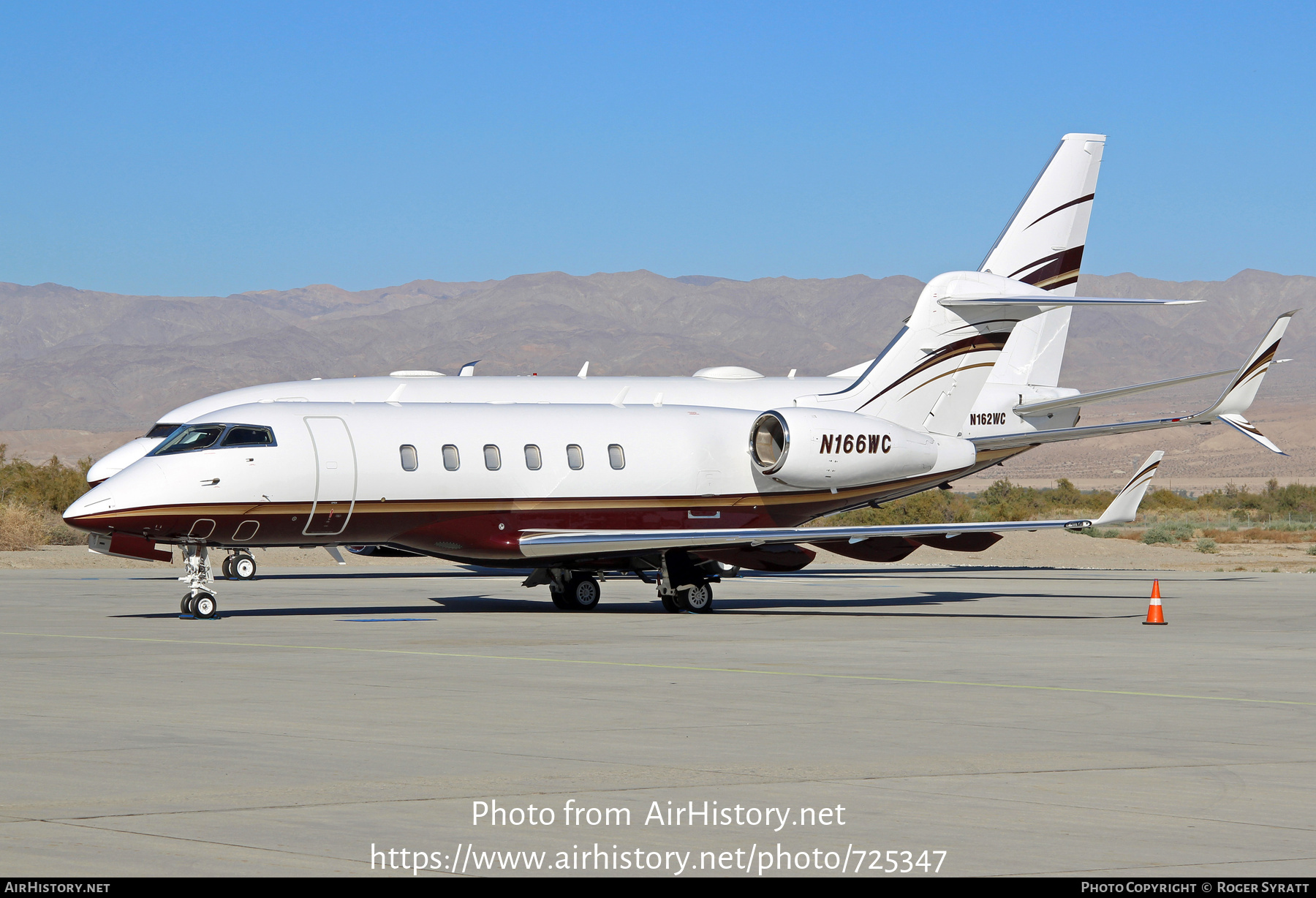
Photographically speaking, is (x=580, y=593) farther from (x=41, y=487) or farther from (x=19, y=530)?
(x=41, y=487)

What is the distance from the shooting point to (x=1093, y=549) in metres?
47.0

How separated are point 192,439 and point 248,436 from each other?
777 millimetres

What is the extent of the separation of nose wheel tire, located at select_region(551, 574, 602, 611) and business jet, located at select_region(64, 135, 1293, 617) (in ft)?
0.12

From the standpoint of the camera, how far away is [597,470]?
26.8 meters

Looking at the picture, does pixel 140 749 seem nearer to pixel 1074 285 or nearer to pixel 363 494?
pixel 363 494

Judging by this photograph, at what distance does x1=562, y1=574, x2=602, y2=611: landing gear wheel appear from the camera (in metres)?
26.8

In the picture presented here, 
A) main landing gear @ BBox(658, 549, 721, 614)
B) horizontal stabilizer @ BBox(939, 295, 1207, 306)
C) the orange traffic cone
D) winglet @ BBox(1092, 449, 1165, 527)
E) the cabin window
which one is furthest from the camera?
horizontal stabilizer @ BBox(939, 295, 1207, 306)

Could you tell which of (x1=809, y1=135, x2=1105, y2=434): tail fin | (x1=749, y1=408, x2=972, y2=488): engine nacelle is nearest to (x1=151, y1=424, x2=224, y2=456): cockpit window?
(x1=749, y1=408, x2=972, y2=488): engine nacelle

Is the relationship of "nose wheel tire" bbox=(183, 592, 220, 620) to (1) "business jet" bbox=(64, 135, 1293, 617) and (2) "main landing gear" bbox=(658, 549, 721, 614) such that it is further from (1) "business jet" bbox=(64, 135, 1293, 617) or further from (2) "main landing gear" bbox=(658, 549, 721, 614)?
(2) "main landing gear" bbox=(658, 549, 721, 614)

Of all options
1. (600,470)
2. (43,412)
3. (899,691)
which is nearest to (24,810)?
(899,691)

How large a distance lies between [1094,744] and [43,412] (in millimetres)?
187907

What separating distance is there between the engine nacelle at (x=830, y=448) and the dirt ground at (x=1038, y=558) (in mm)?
16107

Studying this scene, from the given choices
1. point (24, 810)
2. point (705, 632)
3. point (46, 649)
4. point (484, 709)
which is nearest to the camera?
point (24, 810)

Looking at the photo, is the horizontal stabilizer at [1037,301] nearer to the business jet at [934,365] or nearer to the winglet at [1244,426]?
the business jet at [934,365]
